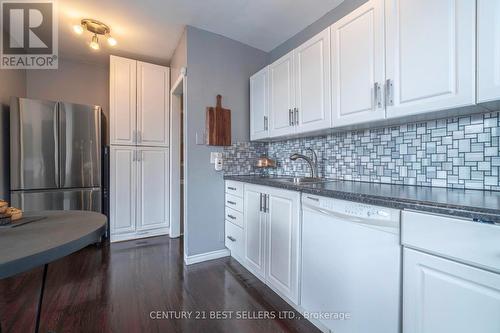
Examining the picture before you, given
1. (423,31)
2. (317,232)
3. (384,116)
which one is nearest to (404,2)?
(423,31)

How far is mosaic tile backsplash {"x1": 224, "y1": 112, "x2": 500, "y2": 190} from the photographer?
3.96ft

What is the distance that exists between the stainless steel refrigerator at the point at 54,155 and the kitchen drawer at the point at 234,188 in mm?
1744

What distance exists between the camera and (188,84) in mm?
2426

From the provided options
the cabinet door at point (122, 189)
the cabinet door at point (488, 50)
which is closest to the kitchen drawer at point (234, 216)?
the cabinet door at point (122, 189)

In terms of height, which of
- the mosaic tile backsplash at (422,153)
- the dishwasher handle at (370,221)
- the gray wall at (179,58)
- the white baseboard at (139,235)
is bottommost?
the white baseboard at (139,235)

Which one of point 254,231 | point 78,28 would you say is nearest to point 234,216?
point 254,231

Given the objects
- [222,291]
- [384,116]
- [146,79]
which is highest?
[146,79]

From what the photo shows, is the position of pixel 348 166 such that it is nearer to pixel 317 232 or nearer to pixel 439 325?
pixel 317 232

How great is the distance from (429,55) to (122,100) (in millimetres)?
3270

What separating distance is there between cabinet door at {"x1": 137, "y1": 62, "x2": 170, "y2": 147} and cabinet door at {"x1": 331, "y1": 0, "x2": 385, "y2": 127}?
99.0 inches

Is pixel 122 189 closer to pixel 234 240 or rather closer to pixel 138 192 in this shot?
pixel 138 192

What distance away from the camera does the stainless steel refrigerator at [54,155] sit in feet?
8.12

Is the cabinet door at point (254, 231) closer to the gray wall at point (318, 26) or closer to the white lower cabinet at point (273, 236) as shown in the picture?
the white lower cabinet at point (273, 236)

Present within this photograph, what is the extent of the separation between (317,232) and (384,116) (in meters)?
0.83
